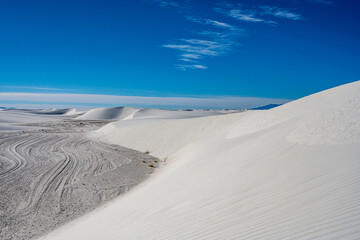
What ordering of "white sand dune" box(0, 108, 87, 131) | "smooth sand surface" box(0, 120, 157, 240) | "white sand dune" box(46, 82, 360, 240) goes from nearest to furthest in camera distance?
"white sand dune" box(46, 82, 360, 240)
"smooth sand surface" box(0, 120, 157, 240)
"white sand dune" box(0, 108, 87, 131)

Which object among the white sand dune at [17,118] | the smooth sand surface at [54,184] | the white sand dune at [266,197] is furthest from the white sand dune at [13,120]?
the white sand dune at [266,197]

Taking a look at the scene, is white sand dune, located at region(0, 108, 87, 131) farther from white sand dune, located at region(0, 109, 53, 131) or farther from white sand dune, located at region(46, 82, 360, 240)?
white sand dune, located at region(46, 82, 360, 240)


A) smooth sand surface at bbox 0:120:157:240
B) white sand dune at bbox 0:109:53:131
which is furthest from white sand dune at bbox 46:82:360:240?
white sand dune at bbox 0:109:53:131

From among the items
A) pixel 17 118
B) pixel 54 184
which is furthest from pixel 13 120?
pixel 54 184

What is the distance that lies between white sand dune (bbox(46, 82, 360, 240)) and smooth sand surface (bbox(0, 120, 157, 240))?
89cm

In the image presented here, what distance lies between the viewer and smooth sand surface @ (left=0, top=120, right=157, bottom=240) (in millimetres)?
7500

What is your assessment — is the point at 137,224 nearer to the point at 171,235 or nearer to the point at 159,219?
the point at 159,219

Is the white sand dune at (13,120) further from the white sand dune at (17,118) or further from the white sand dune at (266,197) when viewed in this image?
the white sand dune at (266,197)

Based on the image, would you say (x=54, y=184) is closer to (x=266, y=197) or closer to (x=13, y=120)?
(x=266, y=197)

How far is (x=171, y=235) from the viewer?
465 centimetres

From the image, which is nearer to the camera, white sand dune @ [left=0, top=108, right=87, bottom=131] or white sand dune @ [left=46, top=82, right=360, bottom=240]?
white sand dune @ [left=46, top=82, right=360, bottom=240]

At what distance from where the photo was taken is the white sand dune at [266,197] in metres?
3.77

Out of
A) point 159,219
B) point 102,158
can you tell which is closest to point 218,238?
point 159,219

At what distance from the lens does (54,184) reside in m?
10.3
